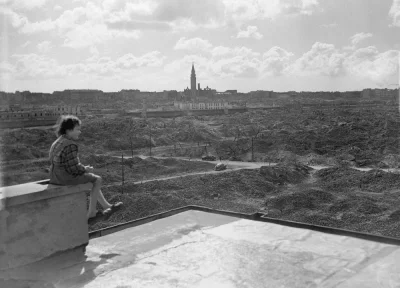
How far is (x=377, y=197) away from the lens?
16531mm

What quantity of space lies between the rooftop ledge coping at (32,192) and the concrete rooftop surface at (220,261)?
2.37ft

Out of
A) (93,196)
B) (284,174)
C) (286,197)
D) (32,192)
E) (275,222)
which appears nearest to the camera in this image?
(32,192)

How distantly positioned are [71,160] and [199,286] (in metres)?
2.02

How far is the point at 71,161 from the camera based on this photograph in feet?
15.4

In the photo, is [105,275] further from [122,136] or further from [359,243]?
[122,136]

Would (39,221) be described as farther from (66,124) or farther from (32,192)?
Answer: (66,124)

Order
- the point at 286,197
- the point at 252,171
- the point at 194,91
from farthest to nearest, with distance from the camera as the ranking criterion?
the point at 194,91 → the point at 252,171 → the point at 286,197

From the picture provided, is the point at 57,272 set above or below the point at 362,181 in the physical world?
above

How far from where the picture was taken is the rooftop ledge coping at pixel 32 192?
166 inches

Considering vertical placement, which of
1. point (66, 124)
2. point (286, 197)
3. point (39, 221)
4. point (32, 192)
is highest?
point (66, 124)

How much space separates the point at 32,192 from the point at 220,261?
2203mm

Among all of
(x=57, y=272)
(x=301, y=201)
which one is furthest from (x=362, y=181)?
(x=57, y=272)

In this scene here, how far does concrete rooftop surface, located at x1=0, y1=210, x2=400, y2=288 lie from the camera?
4141 mm

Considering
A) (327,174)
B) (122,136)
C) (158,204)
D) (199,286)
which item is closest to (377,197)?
(327,174)
